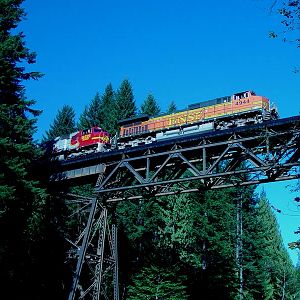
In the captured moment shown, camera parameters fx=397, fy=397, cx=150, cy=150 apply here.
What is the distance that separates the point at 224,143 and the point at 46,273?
544 inches

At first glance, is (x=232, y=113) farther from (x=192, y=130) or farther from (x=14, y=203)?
(x=14, y=203)

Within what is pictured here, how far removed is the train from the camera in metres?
23.3

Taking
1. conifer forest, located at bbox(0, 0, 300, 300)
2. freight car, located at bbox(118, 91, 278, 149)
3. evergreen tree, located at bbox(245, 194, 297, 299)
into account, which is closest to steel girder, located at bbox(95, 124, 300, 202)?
conifer forest, located at bbox(0, 0, 300, 300)

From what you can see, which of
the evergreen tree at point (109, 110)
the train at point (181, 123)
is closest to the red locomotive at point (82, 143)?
the train at point (181, 123)

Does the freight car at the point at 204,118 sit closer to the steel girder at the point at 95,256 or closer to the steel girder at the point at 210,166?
the steel girder at the point at 210,166

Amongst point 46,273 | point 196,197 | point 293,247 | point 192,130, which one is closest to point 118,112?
point 196,197

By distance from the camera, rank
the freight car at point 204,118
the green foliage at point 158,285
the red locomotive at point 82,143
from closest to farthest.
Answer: the freight car at point 204,118, the green foliage at point 158,285, the red locomotive at point 82,143

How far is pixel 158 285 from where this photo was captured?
25.5 m

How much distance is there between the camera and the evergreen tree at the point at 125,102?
155 feet

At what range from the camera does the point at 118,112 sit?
4738 cm

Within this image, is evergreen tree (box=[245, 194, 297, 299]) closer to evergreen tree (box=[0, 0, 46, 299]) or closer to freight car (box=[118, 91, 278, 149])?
freight car (box=[118, 91, 278, 149])

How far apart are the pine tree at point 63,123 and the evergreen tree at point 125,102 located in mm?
7739

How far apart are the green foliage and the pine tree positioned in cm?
2882

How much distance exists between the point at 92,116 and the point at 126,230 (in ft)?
72.2
